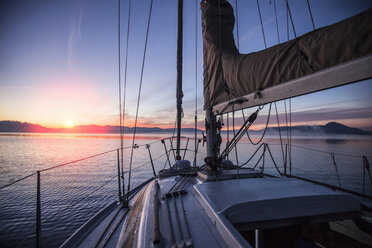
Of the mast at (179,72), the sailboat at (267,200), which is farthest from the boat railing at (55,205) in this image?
the sailboat at (267,200)

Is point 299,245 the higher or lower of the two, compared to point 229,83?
lower

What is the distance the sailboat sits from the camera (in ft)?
4.44

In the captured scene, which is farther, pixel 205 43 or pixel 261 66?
pixel 205 43

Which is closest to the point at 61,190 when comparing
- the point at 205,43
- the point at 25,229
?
the point at 25,229

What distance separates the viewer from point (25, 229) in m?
6.25

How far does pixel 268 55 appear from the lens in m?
2.07

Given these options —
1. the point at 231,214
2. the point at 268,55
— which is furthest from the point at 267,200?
the point at 268,55

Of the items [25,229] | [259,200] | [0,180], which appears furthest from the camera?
[0,180]

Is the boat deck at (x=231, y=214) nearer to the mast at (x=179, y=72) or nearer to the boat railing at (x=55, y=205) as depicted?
the boat railing at (x=55, y=205)

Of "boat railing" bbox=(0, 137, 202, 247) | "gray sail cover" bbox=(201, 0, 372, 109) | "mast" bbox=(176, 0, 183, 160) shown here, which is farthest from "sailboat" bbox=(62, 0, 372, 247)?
"mast" bbox=(176, 0, 183, 160)

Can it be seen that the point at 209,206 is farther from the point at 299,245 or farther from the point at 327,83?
the point at 299,245

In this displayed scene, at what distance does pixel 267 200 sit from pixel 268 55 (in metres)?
1.69

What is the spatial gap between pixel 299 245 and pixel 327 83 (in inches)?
112

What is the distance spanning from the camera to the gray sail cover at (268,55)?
1336 millimetres
